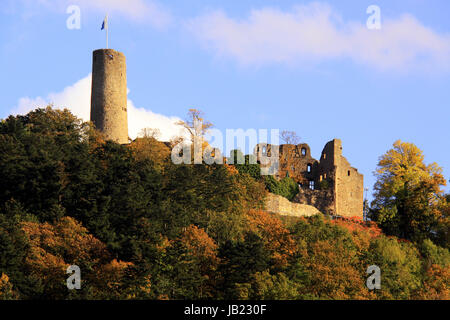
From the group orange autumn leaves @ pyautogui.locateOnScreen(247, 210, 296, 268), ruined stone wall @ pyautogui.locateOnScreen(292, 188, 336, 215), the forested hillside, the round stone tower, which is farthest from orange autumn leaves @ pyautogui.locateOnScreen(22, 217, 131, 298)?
ruined stone wall @ pyautogui.locateOnScreen(292, 188, 336, 215)

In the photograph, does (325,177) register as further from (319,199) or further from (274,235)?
(274,235)

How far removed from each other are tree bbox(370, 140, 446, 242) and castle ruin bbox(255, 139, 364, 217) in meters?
4.38

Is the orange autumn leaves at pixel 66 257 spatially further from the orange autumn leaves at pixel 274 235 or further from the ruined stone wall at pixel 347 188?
the ruined stone wall at pixel 347 188

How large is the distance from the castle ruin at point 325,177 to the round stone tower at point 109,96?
17773 mm

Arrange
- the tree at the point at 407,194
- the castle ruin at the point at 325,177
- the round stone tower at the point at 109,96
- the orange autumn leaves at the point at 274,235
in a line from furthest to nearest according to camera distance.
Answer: the castle ruin at the point at 325,177 → the tree at the point at 407,194 → the round stone tower at the point at 109,96 → the orange autumn leaves at the point at 274,235

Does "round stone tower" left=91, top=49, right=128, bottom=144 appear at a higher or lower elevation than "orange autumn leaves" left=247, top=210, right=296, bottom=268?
higher

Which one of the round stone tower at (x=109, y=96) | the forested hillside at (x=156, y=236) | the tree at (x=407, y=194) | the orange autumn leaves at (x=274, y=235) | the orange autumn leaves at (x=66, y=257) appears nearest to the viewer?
the orange autumn leaves at (x=66, y=257)

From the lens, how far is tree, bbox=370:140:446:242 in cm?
7150

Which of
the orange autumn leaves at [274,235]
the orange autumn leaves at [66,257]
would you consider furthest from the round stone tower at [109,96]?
the orange autumn leaves at [66,257]

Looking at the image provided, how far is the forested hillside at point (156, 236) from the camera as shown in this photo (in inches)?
1880

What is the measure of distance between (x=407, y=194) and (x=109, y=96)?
27878mm

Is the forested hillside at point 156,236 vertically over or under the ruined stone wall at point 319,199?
under

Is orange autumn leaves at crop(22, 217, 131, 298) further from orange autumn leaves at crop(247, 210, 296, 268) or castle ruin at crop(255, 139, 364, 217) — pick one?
castle ruin at crop(255, 139, 364, 217)
